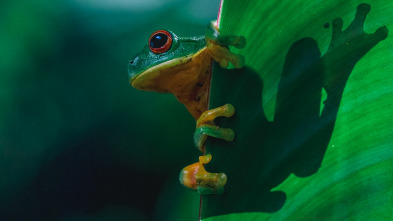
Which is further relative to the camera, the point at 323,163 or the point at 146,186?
the point at 146,186

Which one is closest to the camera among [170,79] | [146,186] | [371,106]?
[371,106]

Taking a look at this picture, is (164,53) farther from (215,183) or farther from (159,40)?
(215,183)

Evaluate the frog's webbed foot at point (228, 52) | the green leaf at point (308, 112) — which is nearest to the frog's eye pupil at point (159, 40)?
the frog's webbed foot at point (228, 52)

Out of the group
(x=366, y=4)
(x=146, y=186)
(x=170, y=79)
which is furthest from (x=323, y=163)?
(x=146, y=186)

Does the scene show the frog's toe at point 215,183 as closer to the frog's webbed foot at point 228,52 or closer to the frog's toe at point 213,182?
the frog's toe at point 213,182

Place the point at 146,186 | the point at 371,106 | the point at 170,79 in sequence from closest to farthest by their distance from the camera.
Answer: the point at 371,106, the point at 170,79, the point at 146,186

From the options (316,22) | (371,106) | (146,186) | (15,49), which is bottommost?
(371,106)

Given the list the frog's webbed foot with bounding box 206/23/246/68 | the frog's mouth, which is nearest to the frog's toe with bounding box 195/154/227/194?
the frog's webbed foot with bounding box 206/23/246/68

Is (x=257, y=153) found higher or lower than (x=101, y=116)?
lower

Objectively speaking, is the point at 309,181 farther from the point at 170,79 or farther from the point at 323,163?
the point at 170,79
